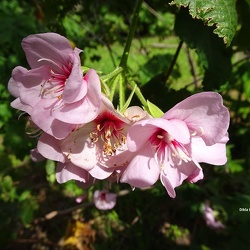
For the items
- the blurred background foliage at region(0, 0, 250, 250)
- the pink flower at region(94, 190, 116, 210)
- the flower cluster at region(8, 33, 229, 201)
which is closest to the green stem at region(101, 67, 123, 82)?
the flower cluster at region(8, 33, 229, 201)

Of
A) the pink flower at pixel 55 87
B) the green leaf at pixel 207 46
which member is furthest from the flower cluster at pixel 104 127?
the green leaf at pixel 207 46

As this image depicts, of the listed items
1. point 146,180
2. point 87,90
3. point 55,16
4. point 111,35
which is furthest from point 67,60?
point 111,35

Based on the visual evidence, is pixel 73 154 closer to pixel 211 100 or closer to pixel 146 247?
pixel 211 100

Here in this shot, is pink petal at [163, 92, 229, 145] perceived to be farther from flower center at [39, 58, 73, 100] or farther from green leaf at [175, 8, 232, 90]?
green leaf at [175, 8, 232, 90]

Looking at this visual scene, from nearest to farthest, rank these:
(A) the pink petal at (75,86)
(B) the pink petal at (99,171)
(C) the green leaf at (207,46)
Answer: (A) the pink petal at (75,86) < (B) the pink petal at (99,171) < (C) the green leaf at (207,46)

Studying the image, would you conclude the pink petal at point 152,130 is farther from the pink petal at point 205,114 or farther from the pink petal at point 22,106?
the pink petal at point 22,106

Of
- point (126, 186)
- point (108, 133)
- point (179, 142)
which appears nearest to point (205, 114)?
point (179, 142)

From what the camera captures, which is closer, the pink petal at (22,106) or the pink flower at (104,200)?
the pink petal at (22,106)
